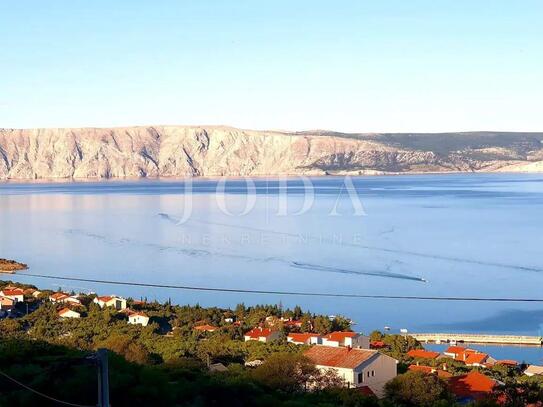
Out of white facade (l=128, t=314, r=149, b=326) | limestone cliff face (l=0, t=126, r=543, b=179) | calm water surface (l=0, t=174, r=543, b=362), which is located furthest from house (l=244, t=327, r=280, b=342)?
limestone cliff face (l=0, t=126, r=543, b=179)

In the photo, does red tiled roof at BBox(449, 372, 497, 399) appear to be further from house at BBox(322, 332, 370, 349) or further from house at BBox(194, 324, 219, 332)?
house at BBox(194, 324, 219, 332)

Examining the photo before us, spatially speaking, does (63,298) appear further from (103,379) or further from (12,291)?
(103,379)

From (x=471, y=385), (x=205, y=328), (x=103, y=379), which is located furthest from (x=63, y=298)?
(x=103, y=379)

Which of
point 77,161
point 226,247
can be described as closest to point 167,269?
point 226,247

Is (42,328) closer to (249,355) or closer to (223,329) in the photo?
(223,329)

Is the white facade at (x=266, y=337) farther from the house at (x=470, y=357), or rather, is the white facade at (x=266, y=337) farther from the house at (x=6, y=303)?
the house at (x=6, y=303)

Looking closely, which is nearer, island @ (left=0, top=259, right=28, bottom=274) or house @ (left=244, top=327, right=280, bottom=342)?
house @ (left=244, top=327, right=280, bottom=342)
